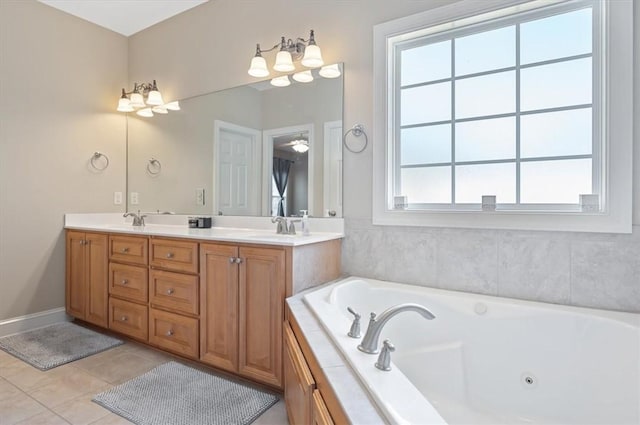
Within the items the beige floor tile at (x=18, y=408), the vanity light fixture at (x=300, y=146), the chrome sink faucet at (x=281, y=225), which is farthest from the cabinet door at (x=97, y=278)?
the vanity light fixture at (x=300, y=146)

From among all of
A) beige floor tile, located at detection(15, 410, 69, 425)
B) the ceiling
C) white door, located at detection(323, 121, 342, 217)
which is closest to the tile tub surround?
white door, located at detection(323, 121, 342, 217)

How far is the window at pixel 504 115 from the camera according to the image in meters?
1.66

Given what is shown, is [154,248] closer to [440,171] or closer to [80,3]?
[440,171]

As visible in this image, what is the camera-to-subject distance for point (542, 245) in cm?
174

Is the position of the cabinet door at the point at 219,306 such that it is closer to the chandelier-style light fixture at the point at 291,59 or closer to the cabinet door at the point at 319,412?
the cabinet door at the point at 319,412

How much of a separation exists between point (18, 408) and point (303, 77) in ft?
7.93

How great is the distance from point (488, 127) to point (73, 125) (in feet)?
10.6

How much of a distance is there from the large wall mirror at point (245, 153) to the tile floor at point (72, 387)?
45.5 inches

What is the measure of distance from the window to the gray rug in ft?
7.07

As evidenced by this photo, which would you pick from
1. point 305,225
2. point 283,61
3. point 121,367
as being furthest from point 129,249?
point 283,61

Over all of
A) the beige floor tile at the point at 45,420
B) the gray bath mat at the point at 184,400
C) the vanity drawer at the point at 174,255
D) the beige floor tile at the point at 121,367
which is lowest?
the beige floor tile at the point at 45,420

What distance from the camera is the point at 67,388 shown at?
6.35 ft

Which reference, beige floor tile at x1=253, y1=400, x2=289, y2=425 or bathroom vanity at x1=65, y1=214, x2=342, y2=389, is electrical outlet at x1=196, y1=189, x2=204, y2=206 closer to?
bathroom vanity at x1=65, y1=214, x2=342, y2=389

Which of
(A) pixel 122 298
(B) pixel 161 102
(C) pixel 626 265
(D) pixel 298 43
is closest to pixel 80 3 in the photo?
(B) pixel 161 102
